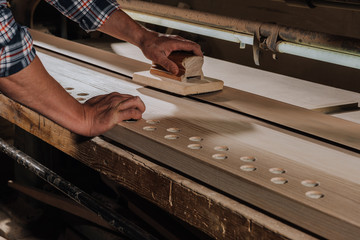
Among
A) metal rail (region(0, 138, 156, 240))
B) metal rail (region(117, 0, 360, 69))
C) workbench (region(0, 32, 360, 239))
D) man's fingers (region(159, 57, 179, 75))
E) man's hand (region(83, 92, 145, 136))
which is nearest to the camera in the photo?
workbench (region(0, 32, 360, 239))

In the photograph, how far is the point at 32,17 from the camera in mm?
2762

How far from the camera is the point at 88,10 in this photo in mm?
1871

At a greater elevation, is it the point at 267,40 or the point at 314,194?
the point at 267,40

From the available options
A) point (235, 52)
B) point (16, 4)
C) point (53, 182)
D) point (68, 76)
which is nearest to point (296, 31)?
point (68, 76)

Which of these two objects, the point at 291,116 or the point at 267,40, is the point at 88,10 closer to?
the point at 267,40

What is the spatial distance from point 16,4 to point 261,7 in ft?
5.29

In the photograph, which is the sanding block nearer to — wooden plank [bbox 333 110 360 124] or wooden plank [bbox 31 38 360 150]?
wooden plank [bbox 31 38 360 150]

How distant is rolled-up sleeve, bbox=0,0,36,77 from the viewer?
4.15ft

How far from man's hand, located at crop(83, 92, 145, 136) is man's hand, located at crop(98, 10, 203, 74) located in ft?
1.30

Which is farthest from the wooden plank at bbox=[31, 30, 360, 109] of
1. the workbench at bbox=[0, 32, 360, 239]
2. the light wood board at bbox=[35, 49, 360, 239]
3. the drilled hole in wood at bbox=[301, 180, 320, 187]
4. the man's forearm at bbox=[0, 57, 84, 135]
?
the drilled hole in wood at bbox=[301, 180, 320, 187]

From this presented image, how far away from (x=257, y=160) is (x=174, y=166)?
0.68ft

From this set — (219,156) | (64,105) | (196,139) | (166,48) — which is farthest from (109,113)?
(166,48)

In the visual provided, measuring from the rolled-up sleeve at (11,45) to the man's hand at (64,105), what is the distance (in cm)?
4

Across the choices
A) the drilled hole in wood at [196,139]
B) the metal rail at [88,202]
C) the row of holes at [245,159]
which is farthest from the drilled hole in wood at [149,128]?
the metal rail at [88,202]
